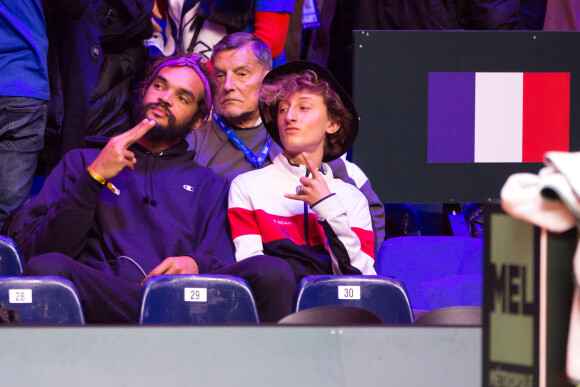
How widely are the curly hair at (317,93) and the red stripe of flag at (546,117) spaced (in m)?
0.68

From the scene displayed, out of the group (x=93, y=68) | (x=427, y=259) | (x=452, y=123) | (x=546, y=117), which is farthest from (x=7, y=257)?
(x=546, y=117)

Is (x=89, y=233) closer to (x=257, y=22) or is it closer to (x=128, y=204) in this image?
(x=128, y=204)

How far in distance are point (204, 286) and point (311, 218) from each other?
69cm

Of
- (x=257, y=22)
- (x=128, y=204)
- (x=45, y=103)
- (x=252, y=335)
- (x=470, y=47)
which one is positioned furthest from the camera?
(x=257, y=22)

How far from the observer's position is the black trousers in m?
1.90

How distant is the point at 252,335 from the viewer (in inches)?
44.1

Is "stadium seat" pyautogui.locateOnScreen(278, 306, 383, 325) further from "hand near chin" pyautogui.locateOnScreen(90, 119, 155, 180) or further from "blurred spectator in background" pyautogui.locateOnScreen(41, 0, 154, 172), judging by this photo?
"blurred spectator in background" pyautogui.locateOnScreen(41, 0, 154, 172)

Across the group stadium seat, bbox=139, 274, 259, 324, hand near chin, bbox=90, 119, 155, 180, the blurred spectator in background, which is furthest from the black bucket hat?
stadium seat, bbox=139, 274, 259, 324

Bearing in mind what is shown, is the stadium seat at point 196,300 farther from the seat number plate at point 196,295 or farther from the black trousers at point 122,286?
the black trousers at point 122,286

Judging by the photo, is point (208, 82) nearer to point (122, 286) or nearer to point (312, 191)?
point (312, 191)

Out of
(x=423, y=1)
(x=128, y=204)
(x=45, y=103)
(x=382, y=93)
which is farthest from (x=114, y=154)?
(x=423, y=1)

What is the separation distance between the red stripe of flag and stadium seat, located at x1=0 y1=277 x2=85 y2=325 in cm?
171

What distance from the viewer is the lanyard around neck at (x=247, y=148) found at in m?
2.71

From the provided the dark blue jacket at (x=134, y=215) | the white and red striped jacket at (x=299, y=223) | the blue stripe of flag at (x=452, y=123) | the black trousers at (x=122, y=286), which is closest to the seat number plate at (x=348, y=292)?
the black trousers at (x=122, y=286)
